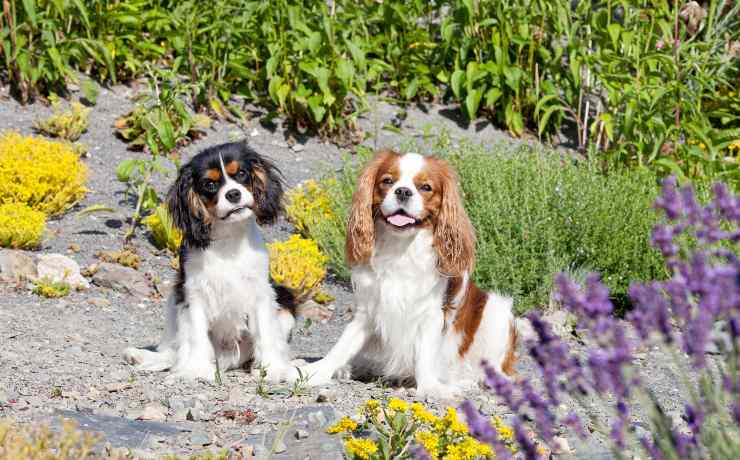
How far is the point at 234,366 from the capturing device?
5191mm

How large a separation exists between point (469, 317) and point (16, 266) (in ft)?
8.71

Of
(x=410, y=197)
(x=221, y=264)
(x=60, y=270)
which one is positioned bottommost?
(x=60, y=270)

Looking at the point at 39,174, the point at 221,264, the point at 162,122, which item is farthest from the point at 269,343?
the point at 162,122

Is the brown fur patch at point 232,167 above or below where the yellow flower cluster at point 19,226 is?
above

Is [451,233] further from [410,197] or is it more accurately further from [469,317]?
[469,317]

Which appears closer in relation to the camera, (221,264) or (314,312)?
(221,264)

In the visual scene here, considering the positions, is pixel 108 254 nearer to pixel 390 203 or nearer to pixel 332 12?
pixel 390 203

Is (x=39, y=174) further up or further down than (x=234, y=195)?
further down

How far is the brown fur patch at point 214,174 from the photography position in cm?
474

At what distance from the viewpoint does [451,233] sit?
4.69 m

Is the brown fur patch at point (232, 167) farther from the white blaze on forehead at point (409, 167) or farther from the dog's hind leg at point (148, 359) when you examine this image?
the dog's hind leg at point (148, 359)

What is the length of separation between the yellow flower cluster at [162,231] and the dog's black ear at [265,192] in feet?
5.18

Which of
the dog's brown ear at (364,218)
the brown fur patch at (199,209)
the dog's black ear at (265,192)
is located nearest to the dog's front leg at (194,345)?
the brown fur patch at (199,209)

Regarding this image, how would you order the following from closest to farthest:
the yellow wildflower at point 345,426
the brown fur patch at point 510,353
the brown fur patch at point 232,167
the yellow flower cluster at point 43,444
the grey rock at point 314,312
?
the yellow flower cluster at point 43,444 < the yellow wildflower at point 345,426 < the brown fur patch at point 232,167 < the brown fur patch at point 510,353 < the grey rock at point 314,312
